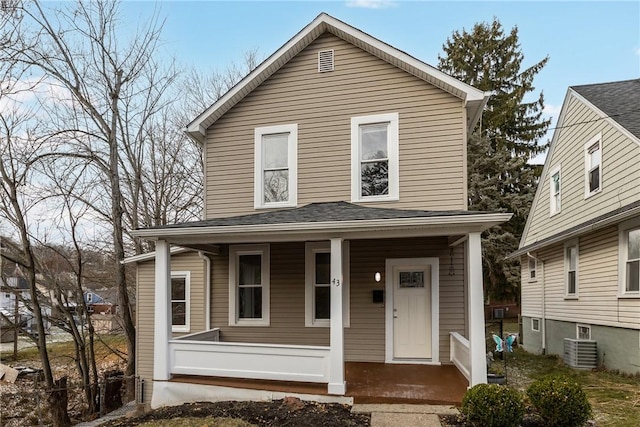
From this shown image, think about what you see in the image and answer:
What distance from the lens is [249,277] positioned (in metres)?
8.66

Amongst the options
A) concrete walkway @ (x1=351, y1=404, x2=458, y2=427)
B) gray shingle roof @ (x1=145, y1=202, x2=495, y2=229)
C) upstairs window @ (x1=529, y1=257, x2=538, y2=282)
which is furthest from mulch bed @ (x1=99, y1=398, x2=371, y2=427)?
upstairs window @ (x1=529, y1=257, x2=538, y2=282)

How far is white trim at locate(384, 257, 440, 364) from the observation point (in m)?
7.59

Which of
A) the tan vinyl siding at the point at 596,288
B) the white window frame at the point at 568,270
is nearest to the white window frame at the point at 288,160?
the tan vinyl siding at the point at 596,288

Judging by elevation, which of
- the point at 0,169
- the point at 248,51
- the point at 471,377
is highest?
the point at 248,51

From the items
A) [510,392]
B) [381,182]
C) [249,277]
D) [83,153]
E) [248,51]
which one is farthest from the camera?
[248,51]

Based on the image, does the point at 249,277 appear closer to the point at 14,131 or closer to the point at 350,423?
the point at 350,423

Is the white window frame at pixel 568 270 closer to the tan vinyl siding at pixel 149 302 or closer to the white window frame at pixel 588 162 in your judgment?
the white window frame at pixel 588 162

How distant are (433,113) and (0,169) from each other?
10190 mm

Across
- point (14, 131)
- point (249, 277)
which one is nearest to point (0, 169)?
point (14, 131)

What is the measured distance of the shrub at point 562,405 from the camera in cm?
470

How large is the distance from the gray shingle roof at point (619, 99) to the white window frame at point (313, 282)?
22.0ft

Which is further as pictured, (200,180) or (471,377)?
(200,180)

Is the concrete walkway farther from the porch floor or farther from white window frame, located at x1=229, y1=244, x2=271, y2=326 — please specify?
white window frame, located at x1=229, y1=244, x2=271, y2=326

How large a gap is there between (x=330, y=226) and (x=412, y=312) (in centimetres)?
286
